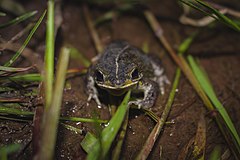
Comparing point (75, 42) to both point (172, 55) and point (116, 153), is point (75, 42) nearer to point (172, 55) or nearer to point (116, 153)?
point (172, 55)

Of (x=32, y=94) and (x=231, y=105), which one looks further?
(x=231, y=105)

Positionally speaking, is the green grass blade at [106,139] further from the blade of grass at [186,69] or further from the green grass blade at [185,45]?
the green grass blade at [185,45]

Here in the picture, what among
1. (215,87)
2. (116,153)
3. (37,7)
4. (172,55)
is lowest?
(116,153)

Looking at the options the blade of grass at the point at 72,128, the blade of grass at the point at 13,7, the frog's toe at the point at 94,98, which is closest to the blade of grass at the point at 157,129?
the blade of grass at the point at 72,128

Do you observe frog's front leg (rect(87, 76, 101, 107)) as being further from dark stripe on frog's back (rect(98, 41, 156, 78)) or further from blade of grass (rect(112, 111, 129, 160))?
blade of grass (rect(112, 111, 129, 160))

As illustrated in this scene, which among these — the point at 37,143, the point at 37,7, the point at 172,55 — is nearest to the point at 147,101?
the point at 172,55
